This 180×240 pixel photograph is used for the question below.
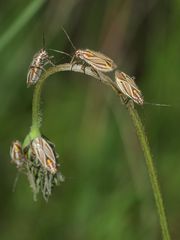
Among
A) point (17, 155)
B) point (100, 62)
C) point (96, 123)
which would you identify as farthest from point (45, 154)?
point (96, 123)

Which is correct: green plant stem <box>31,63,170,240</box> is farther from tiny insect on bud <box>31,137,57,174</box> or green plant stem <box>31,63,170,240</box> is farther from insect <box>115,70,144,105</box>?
tiny insect on bud <box>31,137,57,174</box>

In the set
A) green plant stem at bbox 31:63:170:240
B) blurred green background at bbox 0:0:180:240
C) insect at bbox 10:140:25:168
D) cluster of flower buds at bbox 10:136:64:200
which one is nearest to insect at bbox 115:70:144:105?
green plant stem at bbox 31:63:170:240

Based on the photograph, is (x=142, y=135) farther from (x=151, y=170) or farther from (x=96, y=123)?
(x=96, y=123)

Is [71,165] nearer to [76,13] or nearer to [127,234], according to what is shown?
[127,234]

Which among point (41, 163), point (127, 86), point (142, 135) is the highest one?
point (127, 86)

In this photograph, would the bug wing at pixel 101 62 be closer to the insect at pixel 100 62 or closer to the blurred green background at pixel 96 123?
the insect at pixel 100 62

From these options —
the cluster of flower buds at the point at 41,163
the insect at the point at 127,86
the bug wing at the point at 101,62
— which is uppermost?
the bug wing at the point at 101,62

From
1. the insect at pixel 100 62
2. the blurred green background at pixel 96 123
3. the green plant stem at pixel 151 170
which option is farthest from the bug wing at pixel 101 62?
the blurred green background at pixel 96 123
